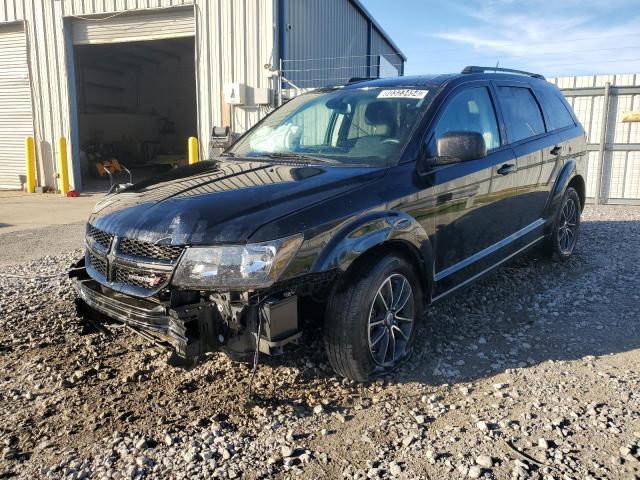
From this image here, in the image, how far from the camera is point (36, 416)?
300 centimetres

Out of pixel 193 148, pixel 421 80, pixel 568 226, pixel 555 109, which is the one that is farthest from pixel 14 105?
pixel 568 226

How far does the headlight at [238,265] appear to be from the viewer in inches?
104

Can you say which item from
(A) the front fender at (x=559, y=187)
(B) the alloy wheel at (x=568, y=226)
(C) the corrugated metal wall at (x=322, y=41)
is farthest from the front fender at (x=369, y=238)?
(C) the corrugated metal wall at (x=322, y=41)

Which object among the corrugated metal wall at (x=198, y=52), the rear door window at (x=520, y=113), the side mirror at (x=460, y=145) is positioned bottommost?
the side mirror at (x=460, y=145)

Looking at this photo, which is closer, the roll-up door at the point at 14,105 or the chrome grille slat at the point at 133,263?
the chrome grille slat at the point at 133,263

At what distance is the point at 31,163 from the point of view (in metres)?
13.8

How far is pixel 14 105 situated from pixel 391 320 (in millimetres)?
14343

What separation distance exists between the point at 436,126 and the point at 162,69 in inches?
909

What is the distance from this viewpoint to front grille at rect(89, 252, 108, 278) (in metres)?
3.17

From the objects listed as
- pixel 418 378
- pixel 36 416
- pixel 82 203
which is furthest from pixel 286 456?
pixel 82 203

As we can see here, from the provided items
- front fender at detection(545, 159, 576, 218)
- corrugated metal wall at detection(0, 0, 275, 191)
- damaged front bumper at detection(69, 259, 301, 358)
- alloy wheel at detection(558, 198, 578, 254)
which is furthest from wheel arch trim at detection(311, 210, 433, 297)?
corrugated metal wall at detection(0, 0, 275, 191)

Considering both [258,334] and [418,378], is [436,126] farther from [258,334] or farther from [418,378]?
[258,334]

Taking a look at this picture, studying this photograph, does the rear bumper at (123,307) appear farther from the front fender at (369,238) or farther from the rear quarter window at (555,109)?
the rear quarter window at (555,109)

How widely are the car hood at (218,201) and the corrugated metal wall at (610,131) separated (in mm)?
8792
